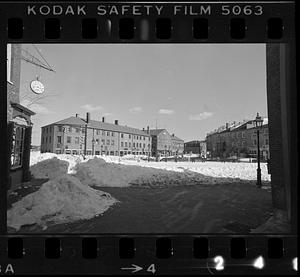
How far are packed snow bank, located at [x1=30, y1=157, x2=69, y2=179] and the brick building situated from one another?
0.30 m

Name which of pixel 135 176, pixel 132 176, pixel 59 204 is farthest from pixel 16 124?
pixel 135 176

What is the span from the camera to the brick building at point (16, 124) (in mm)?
5426

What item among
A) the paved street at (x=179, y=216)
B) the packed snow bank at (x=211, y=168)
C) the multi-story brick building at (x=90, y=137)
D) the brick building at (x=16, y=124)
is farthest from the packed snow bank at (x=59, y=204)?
the packed snow bank at (x=211, y=168)

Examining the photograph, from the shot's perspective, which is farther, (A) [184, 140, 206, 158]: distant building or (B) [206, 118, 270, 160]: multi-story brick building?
(B) [206, 118, 270, 160]: multi-story brick building

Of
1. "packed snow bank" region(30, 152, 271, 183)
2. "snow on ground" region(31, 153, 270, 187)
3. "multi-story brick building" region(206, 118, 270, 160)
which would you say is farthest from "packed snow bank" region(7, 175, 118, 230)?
"multi-story brick building" region(206, 118, 270, 160)

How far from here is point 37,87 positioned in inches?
192

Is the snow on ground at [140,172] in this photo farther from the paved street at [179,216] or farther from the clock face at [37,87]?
the clock face at [37,87]

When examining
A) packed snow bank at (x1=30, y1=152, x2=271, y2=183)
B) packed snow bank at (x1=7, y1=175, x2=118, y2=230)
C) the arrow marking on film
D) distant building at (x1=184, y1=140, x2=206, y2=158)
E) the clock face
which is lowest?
the arrow marking on film

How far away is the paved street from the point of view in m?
6.01

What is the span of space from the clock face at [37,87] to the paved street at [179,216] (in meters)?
3.50

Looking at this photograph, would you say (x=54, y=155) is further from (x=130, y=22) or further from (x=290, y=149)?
(x=290, y=149)

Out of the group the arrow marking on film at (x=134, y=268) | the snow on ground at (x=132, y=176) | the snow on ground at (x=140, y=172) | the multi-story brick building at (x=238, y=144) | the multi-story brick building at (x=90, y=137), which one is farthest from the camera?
the snow on ground at (x=132, y=176)

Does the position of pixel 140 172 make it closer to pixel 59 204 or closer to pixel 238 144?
pixel 238 144

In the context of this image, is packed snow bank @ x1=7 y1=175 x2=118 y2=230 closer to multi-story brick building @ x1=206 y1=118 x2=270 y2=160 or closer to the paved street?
the paved street
